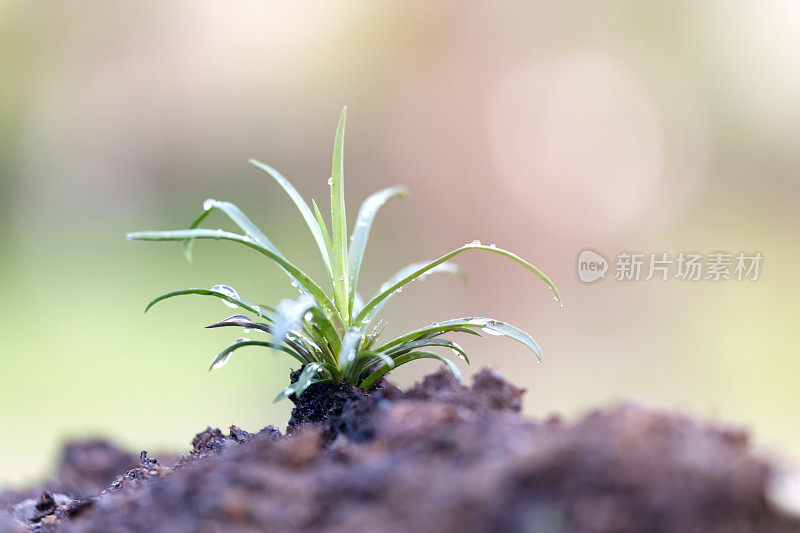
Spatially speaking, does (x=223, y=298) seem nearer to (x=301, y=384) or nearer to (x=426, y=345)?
(x=301, y=384)

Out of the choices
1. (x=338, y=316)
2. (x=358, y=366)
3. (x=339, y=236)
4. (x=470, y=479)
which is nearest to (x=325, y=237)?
(x=339, y=236)

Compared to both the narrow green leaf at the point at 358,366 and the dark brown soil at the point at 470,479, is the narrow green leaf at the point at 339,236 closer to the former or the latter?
the narrow green leaf at the point at 358,366

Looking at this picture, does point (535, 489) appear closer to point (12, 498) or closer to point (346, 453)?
point (346, 453)

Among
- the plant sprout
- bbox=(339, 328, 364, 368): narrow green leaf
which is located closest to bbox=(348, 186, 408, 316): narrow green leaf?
the plant sprout

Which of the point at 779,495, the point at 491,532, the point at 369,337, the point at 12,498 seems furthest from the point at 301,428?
the point at 12,498

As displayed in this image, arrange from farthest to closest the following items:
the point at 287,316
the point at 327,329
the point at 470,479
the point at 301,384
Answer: the point at 327,329 < the point at 301,384 < the point at 287,316 < the point at 470,479

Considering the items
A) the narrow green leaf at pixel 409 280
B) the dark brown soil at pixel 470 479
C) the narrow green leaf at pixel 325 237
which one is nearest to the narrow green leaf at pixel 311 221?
the narrow green leaf at pixel 325 237

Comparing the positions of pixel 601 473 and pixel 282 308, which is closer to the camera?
pixel 601 473
